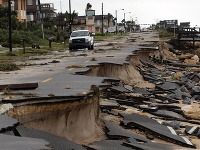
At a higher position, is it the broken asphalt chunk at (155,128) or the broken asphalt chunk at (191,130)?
the broken asphalt chunk at (155,128)

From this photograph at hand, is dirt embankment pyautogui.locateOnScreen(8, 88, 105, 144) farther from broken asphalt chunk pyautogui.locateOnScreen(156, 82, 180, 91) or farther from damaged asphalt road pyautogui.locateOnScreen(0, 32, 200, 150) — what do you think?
broken asphalt chunk pyautogui.locateOnScreen(156, 82, 180, 91)

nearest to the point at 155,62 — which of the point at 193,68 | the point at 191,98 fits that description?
the point at 193,68

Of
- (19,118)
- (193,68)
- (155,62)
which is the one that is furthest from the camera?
(155,62)

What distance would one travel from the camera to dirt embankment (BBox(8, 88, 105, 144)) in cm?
769

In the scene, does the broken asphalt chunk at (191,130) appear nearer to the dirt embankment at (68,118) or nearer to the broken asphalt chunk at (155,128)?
the broken asphalt chunk at (155,128)

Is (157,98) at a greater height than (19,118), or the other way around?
(19,118)

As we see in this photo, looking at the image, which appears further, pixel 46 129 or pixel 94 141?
pixel 94 141

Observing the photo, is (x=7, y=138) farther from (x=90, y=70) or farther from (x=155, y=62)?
(x=155, y=62)

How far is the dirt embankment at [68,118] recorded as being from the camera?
25.2ft

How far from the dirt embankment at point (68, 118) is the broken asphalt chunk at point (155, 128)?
3.12 ft

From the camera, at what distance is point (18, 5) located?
247ft

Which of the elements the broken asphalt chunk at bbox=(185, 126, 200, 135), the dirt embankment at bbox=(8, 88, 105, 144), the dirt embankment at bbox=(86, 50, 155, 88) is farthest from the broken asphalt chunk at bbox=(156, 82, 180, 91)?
the dirt embankment at bbox=(8, 88, 105, 144)

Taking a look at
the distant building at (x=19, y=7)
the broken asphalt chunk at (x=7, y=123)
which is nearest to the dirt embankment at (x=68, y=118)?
the broken asphalt chunk at (x=7, y=123)

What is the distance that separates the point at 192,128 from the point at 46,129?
4.28m
